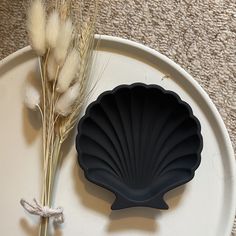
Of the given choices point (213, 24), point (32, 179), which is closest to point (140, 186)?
point (32, 179)

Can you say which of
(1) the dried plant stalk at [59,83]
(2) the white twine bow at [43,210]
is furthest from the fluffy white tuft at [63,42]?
(2) the white twine bow at [43,210]

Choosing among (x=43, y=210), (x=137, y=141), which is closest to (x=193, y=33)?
(x=137, y=141)

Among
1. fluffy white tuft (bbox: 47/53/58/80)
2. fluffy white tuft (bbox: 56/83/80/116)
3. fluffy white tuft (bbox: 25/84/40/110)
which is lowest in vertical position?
fluffy white tuft (bbox: 56/83/80/116)

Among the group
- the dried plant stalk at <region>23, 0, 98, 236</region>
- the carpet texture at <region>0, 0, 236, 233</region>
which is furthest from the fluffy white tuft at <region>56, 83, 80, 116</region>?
the carpet texture at <region>0, 0, 236, 233</region>

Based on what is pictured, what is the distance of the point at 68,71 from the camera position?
0.71m

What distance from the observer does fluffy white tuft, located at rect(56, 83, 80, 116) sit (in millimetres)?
720

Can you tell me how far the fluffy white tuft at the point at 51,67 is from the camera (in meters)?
0.73

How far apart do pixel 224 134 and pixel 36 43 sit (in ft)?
1.03

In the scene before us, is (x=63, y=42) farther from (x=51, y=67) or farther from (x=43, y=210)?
(x=43, y=210)

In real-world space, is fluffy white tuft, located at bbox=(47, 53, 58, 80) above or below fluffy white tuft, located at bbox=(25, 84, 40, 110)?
above

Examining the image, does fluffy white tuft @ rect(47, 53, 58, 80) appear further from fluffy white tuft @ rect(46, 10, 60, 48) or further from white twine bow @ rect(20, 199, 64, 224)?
white twine bow @ rect(20, 199, 64, 224)

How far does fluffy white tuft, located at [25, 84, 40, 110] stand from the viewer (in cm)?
75

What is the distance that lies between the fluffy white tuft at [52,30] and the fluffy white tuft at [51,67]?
2 cm

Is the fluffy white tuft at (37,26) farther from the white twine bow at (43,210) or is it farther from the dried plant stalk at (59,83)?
the white twine bow at (43,210)
